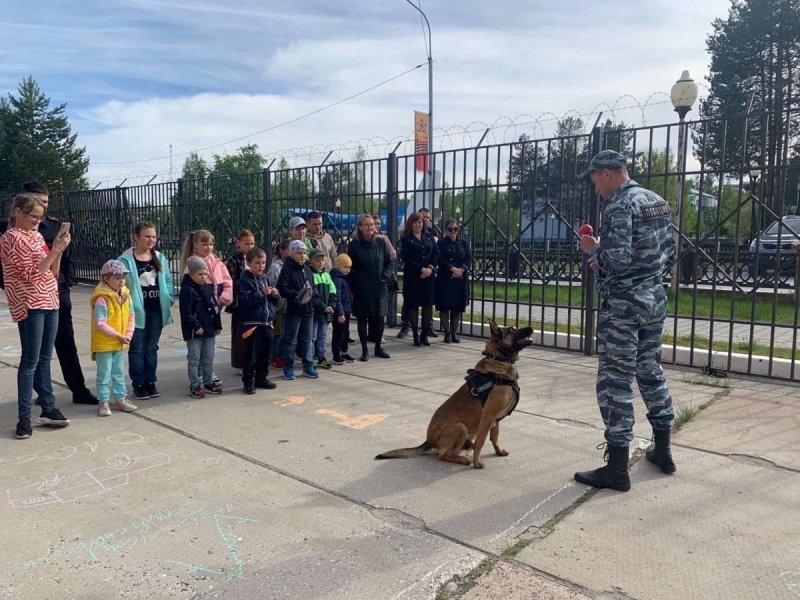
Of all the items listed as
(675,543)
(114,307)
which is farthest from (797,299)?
(114,307)

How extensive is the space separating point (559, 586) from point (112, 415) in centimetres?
405

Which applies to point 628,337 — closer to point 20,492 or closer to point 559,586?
point 559,586

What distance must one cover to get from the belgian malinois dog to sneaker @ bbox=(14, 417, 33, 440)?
270 centimetres

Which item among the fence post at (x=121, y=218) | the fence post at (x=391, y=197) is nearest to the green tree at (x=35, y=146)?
the fence post at (x=121, y=218)

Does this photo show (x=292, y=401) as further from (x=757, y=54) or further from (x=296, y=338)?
(x=757, y=54)

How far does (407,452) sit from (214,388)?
2636 millimetres

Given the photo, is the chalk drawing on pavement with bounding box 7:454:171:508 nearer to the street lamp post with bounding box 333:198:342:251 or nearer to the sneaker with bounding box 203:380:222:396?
the sneaker with bounding box 203:380:222:396

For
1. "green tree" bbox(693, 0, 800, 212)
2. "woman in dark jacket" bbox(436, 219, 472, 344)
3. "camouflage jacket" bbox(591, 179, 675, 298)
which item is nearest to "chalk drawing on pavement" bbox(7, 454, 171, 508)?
"camouflage jacket" bbox(591, 179, 675, 298)

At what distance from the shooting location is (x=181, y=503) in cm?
358

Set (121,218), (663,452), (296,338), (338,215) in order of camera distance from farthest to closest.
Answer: (121,218), (338,215), (296,338), (663,452)

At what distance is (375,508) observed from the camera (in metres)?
3.52

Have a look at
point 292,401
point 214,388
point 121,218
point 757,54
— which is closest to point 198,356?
point 214,388

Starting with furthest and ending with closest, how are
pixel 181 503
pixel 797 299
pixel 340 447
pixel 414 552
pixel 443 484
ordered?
pixel 797 299, pixel 340 447, pixel 443 484, pixel 181 503, pixel 414 552

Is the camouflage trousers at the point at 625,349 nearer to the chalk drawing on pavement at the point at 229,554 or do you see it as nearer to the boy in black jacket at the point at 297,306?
the chalk drawing on pavement at the point at 229,554
